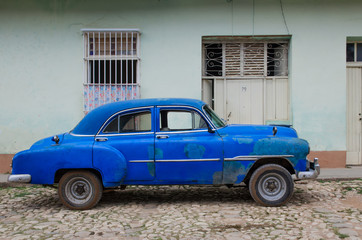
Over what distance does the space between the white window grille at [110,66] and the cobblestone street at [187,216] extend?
8.98 ft

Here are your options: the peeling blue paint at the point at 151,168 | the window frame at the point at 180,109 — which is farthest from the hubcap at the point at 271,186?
the peeling blue paint at the point at 151,168

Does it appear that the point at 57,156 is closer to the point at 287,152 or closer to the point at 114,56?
the point at 287,152

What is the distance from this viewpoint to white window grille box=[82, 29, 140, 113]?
909cm

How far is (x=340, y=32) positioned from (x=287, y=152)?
4.67 metres

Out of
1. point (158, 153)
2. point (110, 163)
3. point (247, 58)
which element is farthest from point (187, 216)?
point (247, 58)

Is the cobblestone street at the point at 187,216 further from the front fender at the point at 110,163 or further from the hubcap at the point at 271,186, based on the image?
→ the front fender at the point at 110,163

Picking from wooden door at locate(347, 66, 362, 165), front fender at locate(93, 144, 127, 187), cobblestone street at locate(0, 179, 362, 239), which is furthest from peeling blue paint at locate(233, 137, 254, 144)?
wooden door at locate(347, 66, 362, 165)

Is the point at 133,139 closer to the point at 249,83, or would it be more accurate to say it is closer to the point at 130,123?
the point at 130,123

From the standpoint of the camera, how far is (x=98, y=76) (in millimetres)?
9211

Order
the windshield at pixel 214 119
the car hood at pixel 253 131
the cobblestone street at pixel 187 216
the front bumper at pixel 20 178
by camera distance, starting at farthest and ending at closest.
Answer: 1. the windshield at pixel 214 119
2. the car hood at pixel 253 131
3. the front bumper at pixel 20 178
4. the cobblestone street at pixel 187 216

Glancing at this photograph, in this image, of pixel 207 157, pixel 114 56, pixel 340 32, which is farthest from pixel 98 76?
pixel 340 32

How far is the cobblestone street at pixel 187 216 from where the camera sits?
4582 millimetres

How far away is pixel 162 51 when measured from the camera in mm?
9172

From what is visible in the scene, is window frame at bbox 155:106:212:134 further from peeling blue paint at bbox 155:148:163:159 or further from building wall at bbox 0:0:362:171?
building wall at bbox 0:0:362:171
